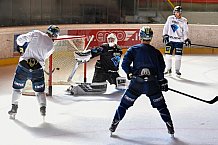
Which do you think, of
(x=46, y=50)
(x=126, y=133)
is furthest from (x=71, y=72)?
(x=126, y=133)

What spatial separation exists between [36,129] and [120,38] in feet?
23.3

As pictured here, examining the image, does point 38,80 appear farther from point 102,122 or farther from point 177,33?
point 177,33

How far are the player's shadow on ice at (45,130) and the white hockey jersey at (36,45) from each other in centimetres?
72

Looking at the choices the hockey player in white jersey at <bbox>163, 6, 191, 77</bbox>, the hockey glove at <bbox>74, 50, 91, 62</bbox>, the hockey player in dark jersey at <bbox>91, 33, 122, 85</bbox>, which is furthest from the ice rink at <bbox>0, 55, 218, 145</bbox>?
the hockey player in white jersey at <bbox>163, 6, 191, 77</bbox>

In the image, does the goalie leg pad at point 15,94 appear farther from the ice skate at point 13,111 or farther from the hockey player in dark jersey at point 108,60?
the hockey player in dark jersey at point 108,60

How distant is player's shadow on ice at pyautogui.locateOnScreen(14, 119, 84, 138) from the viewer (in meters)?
5.18

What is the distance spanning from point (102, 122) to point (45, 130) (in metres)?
0.73

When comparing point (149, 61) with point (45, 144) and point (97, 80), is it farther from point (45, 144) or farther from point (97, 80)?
point (97, 80)

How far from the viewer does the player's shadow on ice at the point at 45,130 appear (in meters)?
5.18

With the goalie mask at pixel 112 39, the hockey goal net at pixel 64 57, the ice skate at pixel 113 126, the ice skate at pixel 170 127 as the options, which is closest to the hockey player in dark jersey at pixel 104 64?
the goalie mask at pixel 112 39

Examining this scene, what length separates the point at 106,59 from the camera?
753 cm

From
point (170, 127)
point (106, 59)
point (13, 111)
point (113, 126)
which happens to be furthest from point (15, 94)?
point (106, 59)

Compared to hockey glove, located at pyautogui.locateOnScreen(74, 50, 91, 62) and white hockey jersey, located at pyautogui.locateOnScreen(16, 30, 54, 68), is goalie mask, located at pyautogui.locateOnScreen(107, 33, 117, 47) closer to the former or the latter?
hockey glove, located at pyautogui.locateOnScreen(74, 50, 91, 62)

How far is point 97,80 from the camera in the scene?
7.53 meters
